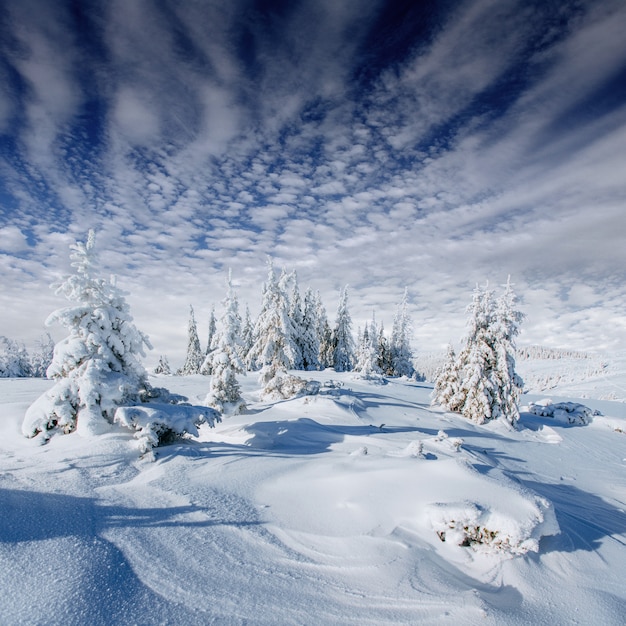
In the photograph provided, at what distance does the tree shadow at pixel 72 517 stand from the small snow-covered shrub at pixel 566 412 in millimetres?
29840

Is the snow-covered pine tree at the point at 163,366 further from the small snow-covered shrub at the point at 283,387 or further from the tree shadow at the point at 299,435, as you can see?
the tree shadow at the point at 299,435


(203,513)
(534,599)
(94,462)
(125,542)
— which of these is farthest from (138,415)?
(534,599)

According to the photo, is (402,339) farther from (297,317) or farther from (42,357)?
(42,357)

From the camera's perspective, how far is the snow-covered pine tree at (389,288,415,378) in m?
57.8

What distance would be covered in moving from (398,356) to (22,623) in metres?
57.6

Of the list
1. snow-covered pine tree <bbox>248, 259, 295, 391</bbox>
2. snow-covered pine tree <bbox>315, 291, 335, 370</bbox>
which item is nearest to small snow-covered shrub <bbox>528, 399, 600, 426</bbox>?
snow-covered pine tree <bbox>248, 259, 295, 391</bbox>

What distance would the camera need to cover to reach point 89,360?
8953 mm

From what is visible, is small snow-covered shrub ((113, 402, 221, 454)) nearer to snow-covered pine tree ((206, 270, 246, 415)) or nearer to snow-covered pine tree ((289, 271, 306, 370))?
snow-covered pine tree ((206, 270, 246, 415))

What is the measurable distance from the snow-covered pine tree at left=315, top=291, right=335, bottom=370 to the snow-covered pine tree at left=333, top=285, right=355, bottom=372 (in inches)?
64.1

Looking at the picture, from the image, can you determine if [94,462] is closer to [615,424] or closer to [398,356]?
[615,424]

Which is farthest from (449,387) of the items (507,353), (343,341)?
(343,341)

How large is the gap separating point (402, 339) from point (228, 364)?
4329 centimetres

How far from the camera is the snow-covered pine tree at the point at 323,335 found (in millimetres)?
57316

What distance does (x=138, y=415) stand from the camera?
321 inches
